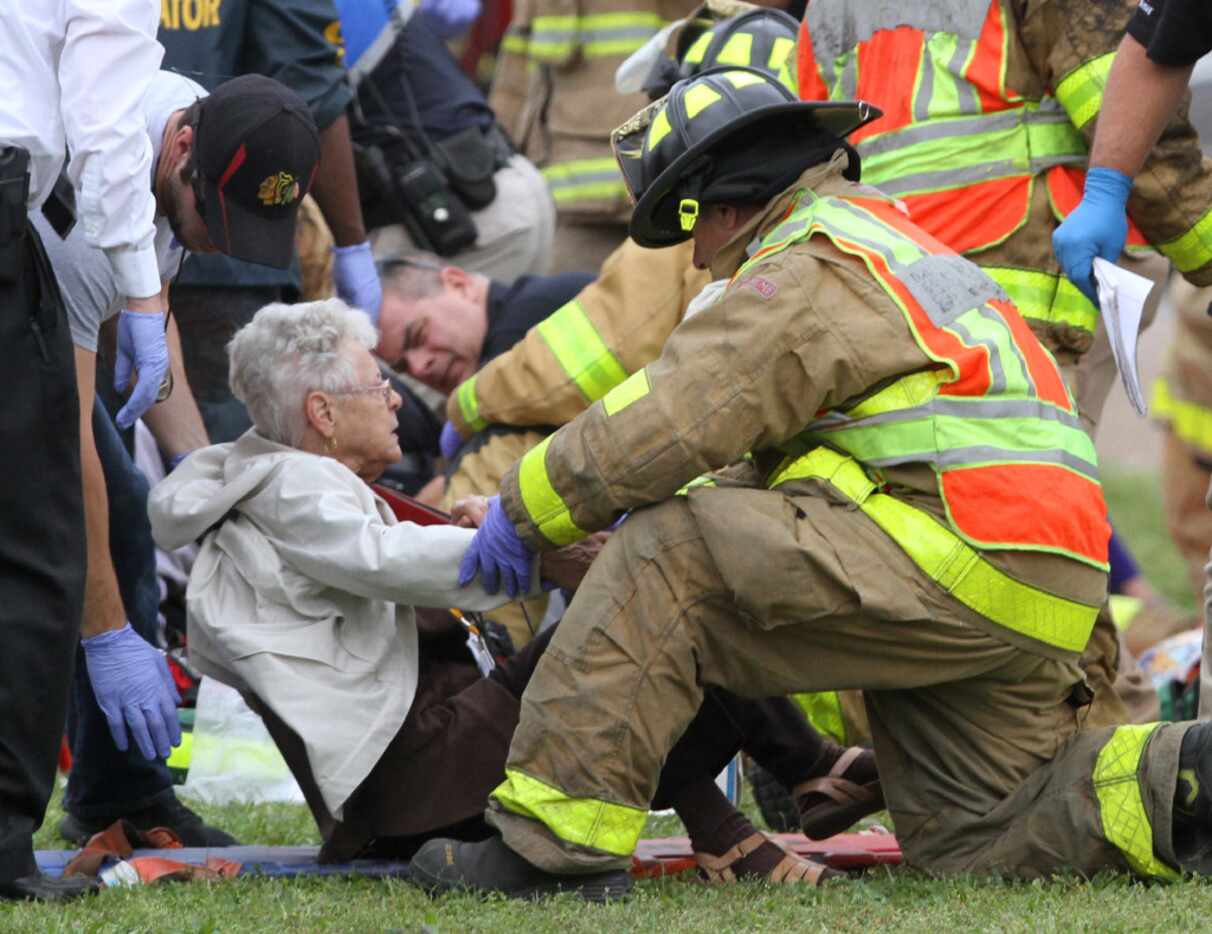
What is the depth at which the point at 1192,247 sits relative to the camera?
4785 millimetres

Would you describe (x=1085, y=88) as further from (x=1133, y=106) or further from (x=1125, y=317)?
(x=1125, y=317)

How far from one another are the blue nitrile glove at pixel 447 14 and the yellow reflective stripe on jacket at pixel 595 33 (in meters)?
0.28

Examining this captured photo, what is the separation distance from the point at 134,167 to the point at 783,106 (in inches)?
45.6

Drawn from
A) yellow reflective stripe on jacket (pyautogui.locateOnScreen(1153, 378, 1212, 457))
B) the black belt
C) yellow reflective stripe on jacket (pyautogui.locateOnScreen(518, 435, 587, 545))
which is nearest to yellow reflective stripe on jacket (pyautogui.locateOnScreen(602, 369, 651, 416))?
yellow reflective stripe on jacket (pyautogui.locateOnScreen(518, 435, 587, 545))

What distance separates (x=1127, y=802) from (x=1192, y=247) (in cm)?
→ 146

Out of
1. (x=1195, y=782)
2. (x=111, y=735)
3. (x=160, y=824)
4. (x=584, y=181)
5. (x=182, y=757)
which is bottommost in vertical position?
(x=182, y=757)

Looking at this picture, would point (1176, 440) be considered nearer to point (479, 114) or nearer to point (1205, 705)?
point (479, 114)

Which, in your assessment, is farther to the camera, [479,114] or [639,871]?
[479,114]

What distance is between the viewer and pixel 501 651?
4.79m

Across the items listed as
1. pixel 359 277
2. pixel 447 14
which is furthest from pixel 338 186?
pixel 447 14

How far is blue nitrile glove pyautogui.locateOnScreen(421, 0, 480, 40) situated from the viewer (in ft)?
25.0

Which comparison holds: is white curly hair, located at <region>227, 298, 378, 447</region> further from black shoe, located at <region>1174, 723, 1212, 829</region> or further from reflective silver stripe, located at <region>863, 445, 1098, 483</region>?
black shoe, located at <region>1174, 723, 1212, 829</region>

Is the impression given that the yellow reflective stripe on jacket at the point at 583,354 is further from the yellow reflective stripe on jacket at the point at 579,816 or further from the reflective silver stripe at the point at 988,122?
the yellow reflective stripe on jacket at the point at 579,816

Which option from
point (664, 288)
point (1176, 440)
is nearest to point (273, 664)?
point (664, 288)
